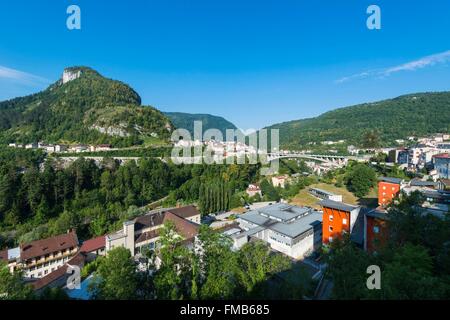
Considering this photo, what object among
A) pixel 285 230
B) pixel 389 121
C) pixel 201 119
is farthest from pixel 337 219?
pixel 201 119

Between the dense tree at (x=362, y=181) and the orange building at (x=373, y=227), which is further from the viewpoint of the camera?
the dense tree at (x=362, y=181)

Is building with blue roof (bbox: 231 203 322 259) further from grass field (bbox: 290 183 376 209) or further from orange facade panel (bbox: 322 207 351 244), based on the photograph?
grass field (bbox: 290 183 376 209)

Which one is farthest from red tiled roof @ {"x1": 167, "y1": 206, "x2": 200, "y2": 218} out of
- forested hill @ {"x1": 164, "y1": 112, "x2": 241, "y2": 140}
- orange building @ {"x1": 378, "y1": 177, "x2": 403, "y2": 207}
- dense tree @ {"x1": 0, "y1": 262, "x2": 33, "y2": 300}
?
forested hill @ {"x1": 164, "y1": 112, "x2": 241, "y2": 140}

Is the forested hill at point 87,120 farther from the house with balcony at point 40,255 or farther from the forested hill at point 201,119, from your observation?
the forested hill at point 201,119

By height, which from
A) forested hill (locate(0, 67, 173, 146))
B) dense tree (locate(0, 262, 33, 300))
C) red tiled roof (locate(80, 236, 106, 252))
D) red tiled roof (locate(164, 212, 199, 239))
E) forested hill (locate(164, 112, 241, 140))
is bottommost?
red tiled roof (locate(80, 236, 106, 252))

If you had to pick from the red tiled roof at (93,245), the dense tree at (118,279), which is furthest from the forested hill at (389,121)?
the dense tree at (118,279)
